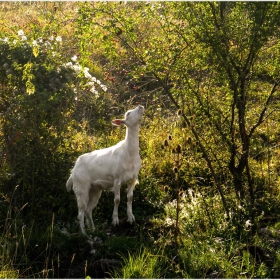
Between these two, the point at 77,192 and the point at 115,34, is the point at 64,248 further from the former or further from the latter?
the point at 115,34

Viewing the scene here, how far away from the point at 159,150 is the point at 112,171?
241cm

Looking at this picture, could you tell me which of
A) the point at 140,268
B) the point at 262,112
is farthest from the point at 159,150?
the point at 140,268

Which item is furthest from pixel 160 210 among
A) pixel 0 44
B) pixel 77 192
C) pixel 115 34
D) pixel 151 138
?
pixel 0 44

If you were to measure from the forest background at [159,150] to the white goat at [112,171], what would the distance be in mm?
336

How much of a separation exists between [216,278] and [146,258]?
2.69ft

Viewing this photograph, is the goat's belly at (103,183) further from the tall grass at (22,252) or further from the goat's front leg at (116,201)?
the tall grass at (22,252)

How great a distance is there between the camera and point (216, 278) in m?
6.14

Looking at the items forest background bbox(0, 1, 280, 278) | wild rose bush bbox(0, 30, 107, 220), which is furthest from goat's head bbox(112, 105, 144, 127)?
wild rose bush bbox(0, 30, 107, 220)

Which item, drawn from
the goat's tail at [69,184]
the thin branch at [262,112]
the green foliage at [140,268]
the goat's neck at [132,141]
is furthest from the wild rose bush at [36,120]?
the thin branch at [262,112]

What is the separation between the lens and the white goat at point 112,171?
7559mm

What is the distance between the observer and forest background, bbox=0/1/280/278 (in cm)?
661

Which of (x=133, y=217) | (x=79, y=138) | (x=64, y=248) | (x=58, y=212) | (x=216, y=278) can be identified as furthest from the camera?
(x=79, y=138)

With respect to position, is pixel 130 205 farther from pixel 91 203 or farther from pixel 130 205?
pixel 91 203

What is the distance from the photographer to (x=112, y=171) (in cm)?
762
